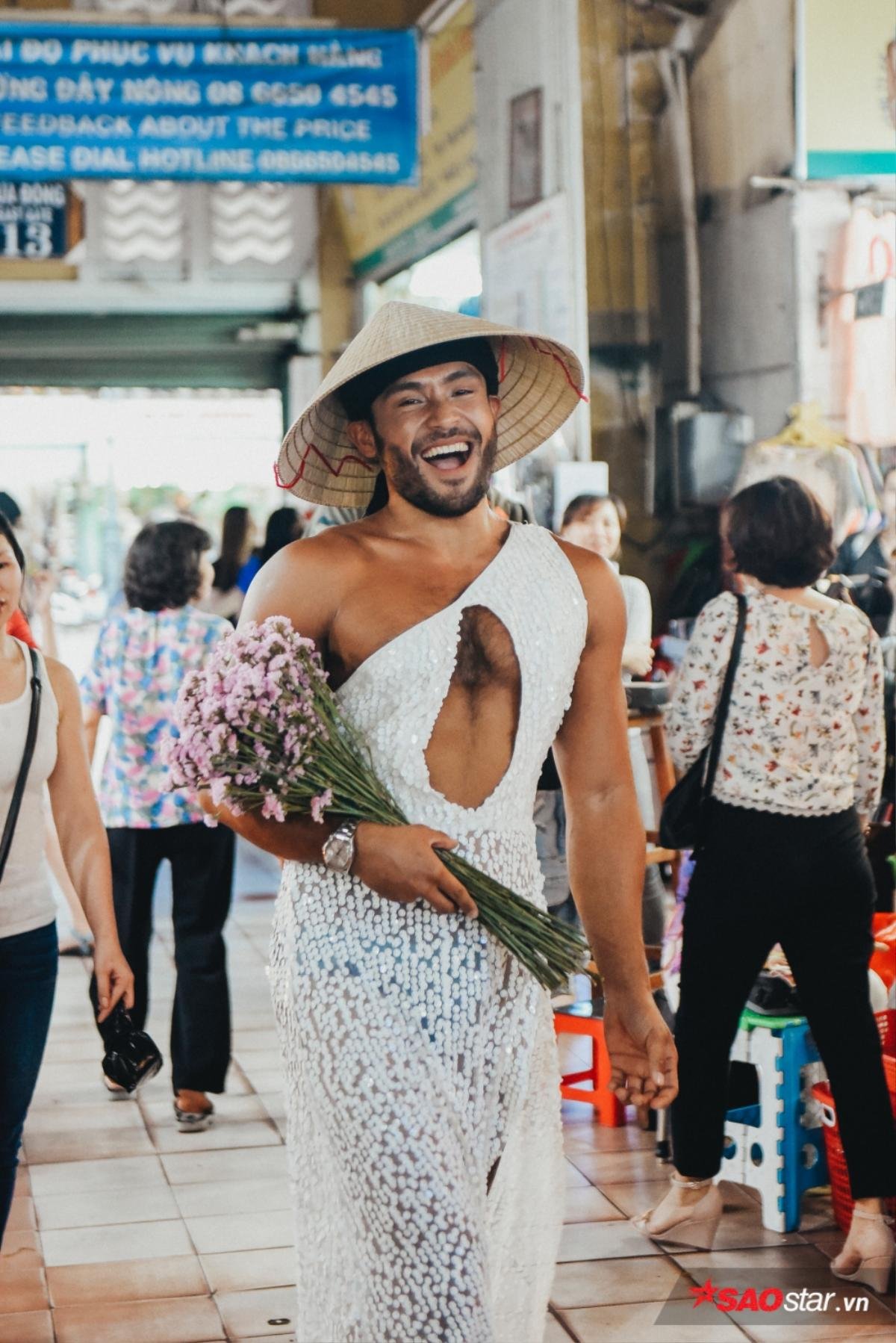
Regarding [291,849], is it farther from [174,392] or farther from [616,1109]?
[174,392]

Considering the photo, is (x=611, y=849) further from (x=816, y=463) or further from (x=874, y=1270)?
(x=816, y=463)

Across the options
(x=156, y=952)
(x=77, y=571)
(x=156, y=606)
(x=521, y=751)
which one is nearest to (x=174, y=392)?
(x=77, y=571)

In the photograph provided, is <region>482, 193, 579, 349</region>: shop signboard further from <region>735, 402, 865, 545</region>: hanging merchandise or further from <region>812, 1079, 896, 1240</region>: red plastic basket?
<region>812, 1079, 896, 1240</region>: red plastic basket

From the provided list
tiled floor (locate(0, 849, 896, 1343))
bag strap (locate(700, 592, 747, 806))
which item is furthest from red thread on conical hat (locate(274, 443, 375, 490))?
tiled floor (locate(0, 849, 896, 1343))

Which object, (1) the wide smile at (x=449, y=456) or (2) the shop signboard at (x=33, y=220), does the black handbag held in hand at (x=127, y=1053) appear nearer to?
(1) the wide smile at (x=449, y=456)

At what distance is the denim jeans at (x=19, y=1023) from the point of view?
3.11 metres

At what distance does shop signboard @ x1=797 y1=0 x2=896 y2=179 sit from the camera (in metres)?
6.09

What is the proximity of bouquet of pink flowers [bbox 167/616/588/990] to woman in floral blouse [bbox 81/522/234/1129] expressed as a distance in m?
2.53

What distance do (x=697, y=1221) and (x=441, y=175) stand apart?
7.32 meters

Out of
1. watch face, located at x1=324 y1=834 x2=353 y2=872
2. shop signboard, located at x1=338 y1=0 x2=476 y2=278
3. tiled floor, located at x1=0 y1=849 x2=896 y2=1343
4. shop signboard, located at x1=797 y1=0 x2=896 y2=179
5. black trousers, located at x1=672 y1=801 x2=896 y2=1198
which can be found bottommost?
tiled floor, located at x1=0 y1=849 x2=896 y2=1343

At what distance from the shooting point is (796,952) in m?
3.71

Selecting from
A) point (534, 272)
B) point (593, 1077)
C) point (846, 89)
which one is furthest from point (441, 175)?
point (593, 1077)

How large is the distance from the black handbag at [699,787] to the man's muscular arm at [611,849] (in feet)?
3.93

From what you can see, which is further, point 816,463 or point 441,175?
point 441,175
